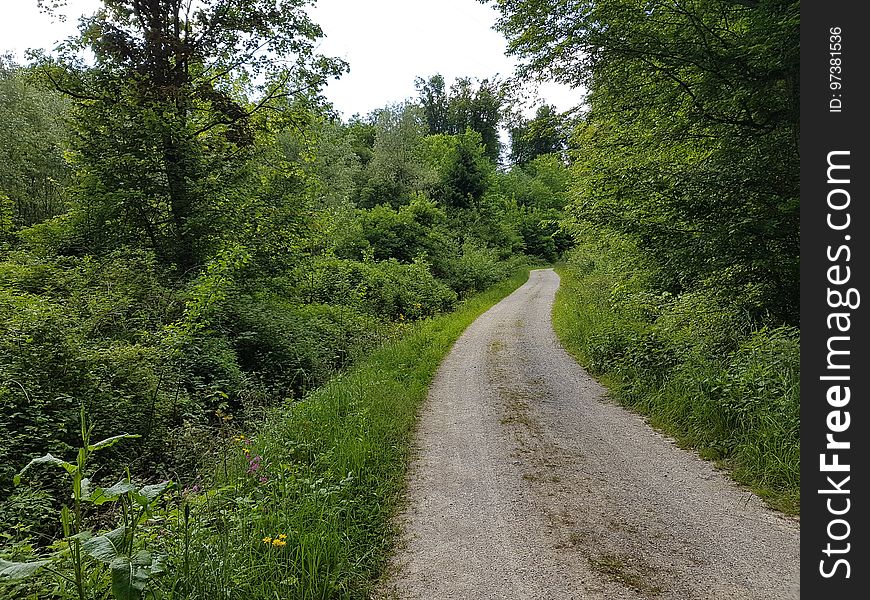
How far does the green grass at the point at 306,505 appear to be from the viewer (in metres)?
2.80

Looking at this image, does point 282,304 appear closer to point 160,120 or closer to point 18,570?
point 160,120

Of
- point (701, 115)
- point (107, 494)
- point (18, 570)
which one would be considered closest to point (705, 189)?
point (701, 115)

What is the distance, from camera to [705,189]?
20.8ft

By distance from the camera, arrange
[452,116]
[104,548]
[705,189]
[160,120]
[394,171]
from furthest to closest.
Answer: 1. [452,116]
2. [394,171]
3. [160,120]
4. [705,189]
5. [104,548]

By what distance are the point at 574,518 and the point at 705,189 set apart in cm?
495

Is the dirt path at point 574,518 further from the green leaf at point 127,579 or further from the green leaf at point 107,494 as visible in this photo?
the green leaf at point 107,494

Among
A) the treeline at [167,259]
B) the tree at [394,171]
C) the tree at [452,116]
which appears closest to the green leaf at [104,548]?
the treeline at [167,259]

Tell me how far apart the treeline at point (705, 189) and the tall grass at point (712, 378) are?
21 millimetres

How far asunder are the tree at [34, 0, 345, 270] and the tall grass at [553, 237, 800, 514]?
9.10 metres

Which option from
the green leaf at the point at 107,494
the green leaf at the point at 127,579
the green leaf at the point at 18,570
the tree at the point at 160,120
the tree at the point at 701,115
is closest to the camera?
the green leaf at the point at 18,570

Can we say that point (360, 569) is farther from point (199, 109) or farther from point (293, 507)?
point (199, 109)

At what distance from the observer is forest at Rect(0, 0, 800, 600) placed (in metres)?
3.37

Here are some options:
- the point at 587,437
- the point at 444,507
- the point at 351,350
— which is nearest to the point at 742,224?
the point at 587,437

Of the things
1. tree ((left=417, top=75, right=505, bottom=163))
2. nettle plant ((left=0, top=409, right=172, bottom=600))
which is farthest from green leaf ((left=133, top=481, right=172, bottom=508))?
tree ((left=417, top=75, right=505, bottom=163))
